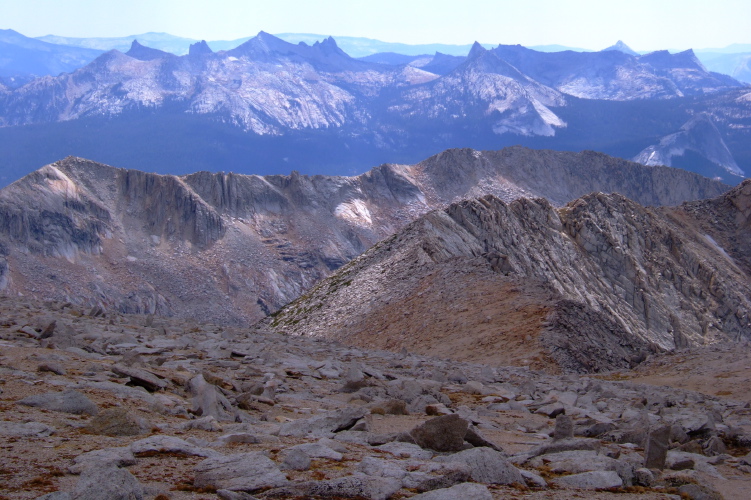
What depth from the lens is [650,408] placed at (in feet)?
51.3

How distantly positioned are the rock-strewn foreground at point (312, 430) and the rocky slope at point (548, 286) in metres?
9.78

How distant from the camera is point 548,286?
32.6 m

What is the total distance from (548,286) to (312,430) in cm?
2410

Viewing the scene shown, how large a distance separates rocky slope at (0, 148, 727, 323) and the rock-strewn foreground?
2209 inches

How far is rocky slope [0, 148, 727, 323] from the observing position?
72125 millimetres

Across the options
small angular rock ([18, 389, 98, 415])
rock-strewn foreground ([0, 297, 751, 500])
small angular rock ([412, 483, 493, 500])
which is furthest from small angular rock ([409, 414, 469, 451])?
small angular rock ([18, 389, 98, 415])

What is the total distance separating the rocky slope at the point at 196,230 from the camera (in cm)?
7212

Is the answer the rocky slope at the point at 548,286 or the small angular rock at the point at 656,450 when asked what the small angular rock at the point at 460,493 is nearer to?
the small angular rock at the point at 656,450

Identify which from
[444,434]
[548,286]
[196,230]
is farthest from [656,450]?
[196,230]

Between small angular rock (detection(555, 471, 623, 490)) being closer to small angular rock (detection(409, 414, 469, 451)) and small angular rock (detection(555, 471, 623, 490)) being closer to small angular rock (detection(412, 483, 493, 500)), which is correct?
small angular rock (detection(409, 414, 469, 451))

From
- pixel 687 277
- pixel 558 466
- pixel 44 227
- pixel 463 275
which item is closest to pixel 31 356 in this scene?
pixel 558 466

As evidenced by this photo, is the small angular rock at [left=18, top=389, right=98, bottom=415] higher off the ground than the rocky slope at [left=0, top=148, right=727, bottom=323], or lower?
higher

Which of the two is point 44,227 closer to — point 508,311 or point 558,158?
point 508,311

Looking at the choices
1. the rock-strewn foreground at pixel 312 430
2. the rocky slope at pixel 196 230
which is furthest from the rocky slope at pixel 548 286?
the rocky slope at pixel 196 230
